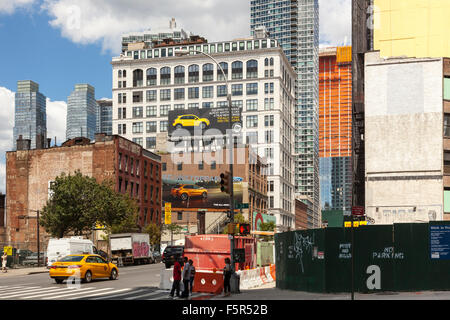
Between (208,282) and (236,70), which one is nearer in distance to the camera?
(208,282)

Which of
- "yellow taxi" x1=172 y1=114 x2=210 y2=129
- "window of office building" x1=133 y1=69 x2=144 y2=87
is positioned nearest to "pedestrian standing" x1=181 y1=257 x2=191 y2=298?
"yellow taxi" x1=172 y1=114 x2=210 y2=129

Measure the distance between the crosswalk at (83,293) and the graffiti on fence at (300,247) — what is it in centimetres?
404

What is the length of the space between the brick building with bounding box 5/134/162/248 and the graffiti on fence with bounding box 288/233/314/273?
2159 inches

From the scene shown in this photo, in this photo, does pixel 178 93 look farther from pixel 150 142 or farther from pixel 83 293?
pixel 83 293

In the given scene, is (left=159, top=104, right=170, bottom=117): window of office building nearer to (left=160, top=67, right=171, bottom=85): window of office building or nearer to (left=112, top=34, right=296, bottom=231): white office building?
(left=112, top=34, right=296, bottom=231): white office building

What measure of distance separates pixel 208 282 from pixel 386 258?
25.4 ft

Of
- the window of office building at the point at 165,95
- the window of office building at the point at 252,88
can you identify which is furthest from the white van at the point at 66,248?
the window of office building at the point at 165,95

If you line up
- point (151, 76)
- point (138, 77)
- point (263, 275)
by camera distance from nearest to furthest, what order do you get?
point (263, 275), point (151, 76), point (138, 77)

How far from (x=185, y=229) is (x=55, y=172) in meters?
38.8

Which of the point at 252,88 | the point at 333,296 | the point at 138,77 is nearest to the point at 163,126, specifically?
the point at 138,77

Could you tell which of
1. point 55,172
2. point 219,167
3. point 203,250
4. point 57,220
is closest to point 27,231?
point 55,172

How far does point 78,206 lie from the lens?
60844 mm

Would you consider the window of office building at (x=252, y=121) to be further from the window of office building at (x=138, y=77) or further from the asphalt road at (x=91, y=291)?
the asphalt road at (x=91, y=291)

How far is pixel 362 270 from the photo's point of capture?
23.2 meters
